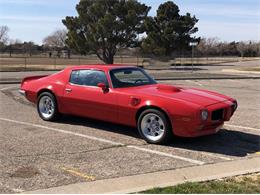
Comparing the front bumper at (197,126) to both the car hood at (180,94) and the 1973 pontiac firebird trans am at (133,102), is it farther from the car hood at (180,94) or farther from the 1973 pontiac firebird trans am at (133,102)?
the car hood at (180,94)

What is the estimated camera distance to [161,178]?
5.74 m

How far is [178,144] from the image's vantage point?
7789 mm

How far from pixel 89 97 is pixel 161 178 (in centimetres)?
339

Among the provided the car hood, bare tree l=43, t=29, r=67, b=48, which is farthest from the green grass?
bare tree l=43, t=29, r=67, b=48

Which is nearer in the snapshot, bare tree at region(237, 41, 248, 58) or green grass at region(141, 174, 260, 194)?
green grass at region(141, 174, 260, 194)

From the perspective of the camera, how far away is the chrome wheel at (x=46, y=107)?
9.72m

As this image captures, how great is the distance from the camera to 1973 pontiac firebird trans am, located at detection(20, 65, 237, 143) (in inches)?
295

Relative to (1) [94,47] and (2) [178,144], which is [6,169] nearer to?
(2) [178,144]

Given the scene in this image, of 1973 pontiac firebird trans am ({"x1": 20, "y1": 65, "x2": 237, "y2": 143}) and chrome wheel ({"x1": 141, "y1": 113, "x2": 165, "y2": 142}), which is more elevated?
1973 pontiac firebird trans am ({"x1": 20, "y1": 65, "x2": 237, "y2": 143})

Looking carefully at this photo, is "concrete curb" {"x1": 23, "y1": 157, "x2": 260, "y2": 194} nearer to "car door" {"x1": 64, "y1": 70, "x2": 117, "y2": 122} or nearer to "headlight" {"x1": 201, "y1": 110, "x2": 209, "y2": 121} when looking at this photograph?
"headlight" {"x1": 201, "y1": 110, "x2": 209, "y2": 121}

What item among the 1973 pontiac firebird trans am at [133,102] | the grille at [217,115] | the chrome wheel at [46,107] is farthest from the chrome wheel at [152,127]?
the chrome wheel at [46,107]

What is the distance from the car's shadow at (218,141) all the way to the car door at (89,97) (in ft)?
1.44

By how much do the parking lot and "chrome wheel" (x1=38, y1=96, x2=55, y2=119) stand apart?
7.9 inches

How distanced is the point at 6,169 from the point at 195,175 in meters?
2.51
